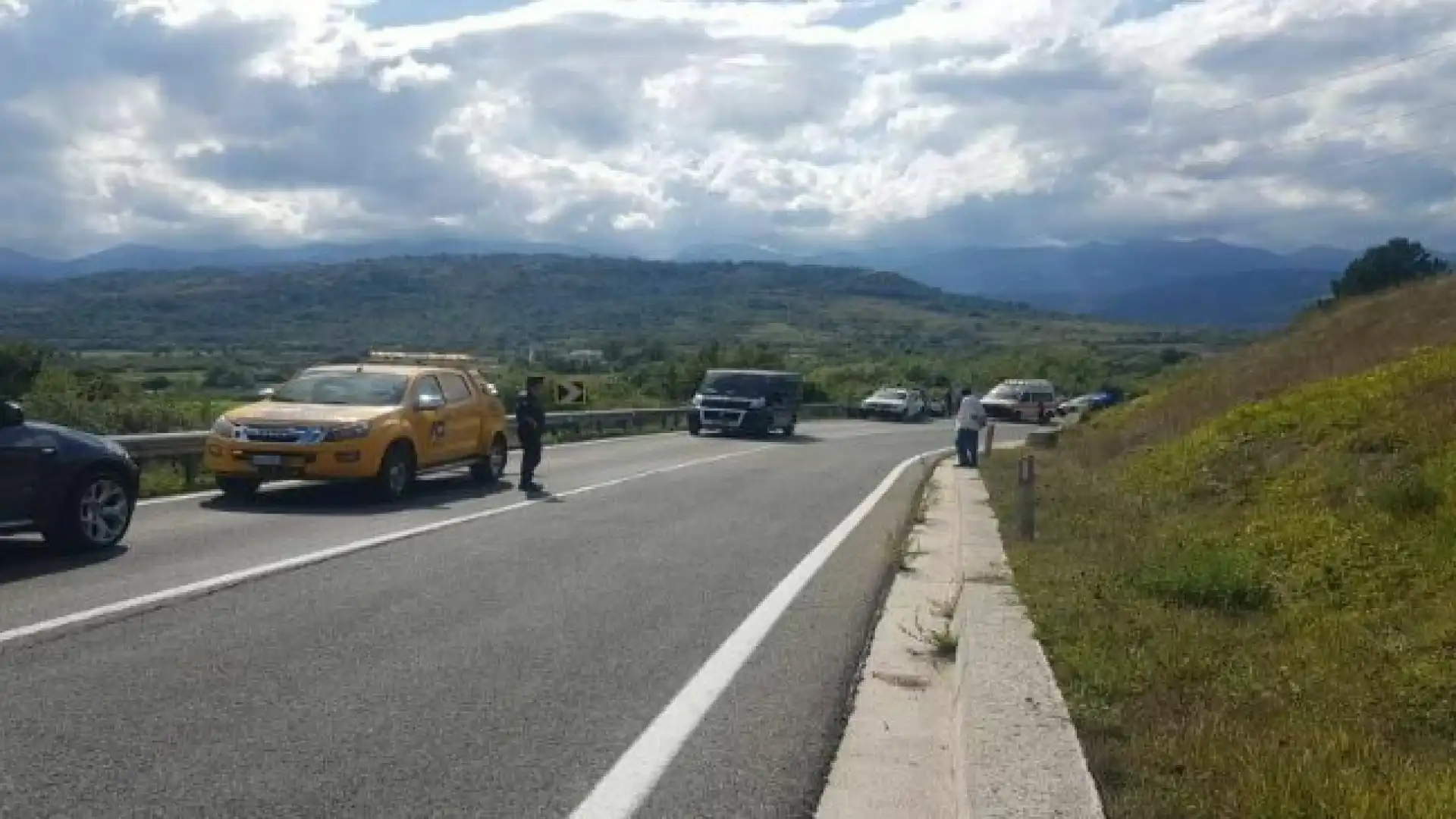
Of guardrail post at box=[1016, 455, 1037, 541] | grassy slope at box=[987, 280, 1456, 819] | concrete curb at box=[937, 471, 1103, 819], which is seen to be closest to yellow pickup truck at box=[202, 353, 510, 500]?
grassy slope at box=[987, 280, 1456, 819]

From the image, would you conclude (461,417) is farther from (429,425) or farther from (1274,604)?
(1274,604)

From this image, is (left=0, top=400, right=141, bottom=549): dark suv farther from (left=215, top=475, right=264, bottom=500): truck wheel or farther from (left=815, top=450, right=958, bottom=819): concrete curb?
(left=815, top=450, right=958, bottom=819): concrete curb

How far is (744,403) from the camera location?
3747cm

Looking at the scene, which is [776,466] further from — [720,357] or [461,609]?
[720,357]

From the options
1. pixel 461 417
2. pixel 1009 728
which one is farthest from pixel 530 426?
pixel 1009 728

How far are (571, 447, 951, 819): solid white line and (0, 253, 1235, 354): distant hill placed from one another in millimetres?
52146

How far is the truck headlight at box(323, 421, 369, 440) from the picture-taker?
15.9m

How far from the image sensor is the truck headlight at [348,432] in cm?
1587

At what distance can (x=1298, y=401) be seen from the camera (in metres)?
16.3

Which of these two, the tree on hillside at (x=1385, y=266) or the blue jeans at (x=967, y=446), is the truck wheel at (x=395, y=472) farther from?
the tree on hillside at (x=1385, y=266)

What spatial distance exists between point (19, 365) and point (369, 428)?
18.1 metres

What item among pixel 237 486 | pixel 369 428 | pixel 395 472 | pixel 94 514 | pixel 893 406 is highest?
pixel 369 428

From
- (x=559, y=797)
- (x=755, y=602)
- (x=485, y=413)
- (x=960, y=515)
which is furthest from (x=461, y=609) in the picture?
(x=485, y=413)

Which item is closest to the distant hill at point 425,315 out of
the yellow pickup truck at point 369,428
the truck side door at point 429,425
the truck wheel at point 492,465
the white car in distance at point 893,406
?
the white car in distance at point 893,406
